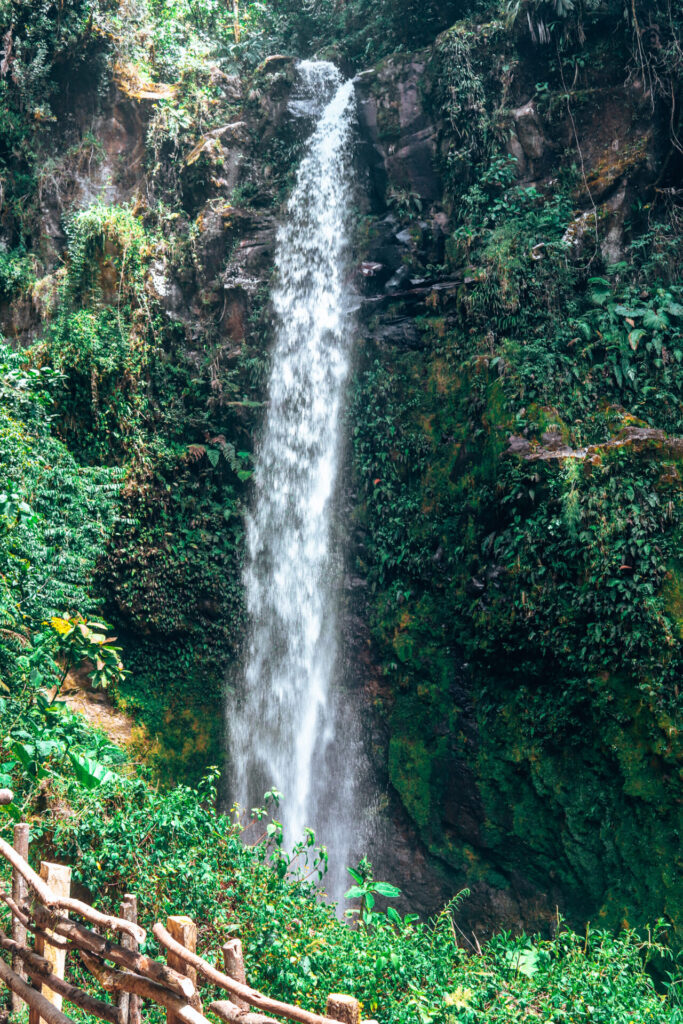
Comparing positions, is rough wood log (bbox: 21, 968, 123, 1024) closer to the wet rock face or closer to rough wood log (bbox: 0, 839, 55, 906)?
rough wood log (bbox: 0, 839, 55, 906)

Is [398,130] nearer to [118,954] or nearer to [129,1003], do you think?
[118,954]

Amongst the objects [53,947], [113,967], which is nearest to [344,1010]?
[113,967]

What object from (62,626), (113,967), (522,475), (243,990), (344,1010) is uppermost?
(522,475)

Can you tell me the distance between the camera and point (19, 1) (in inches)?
480

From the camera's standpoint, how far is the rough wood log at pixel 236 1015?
2785mm

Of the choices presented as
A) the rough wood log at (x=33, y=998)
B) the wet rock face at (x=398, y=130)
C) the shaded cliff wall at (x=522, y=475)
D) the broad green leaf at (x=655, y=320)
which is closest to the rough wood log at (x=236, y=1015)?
the rough wood log at (x=33, y=998)

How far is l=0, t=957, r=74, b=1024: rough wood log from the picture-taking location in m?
3.53

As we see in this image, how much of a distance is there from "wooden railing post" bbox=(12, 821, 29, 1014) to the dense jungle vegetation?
128 centimetres

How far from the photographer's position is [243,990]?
3010 mm

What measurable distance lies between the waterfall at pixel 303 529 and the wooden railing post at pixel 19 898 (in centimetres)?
501

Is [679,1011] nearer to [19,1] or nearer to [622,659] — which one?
[622,659]

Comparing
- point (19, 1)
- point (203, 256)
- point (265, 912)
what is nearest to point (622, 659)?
point (265, 912)

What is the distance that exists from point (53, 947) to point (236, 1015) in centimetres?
159

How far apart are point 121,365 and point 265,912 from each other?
7740 millimetres
